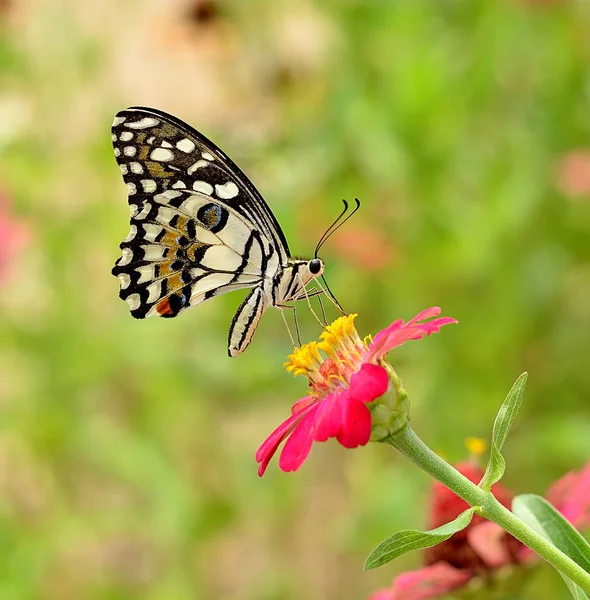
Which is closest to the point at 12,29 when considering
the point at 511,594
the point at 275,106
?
the point at 275,106

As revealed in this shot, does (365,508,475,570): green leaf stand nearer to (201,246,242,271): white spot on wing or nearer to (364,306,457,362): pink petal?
(364,306,457,362): pink petal

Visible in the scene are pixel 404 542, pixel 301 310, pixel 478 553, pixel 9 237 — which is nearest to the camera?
pixel 404 542

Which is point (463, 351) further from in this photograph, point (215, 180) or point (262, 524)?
point (215, 180)

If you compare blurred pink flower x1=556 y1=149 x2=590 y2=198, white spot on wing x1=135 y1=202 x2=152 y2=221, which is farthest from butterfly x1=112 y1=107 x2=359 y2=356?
blurred pink flower x1=556 y1=149 x2=590 y2=198

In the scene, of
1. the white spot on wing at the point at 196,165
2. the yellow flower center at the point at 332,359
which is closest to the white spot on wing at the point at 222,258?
the white spot on wing at the point at 196,165

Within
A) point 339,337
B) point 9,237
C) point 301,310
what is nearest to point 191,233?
point 339,337

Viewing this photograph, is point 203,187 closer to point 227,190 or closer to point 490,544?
point 227,190
